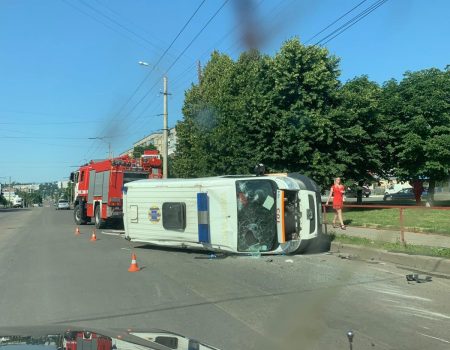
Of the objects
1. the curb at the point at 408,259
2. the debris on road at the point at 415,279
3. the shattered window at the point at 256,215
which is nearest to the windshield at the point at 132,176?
the shattered window at the point at 256,215

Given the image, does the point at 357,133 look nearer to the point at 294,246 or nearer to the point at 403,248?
the point at 294,246

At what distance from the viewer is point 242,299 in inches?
317

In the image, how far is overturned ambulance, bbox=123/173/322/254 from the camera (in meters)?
13.0

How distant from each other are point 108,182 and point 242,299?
17.0 m

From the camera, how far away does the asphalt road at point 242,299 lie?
585cm

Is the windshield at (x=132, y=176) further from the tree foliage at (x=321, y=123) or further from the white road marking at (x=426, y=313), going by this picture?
the white road marking at (x=426, y=313)

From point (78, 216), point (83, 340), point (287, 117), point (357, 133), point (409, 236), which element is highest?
point (287, 117)

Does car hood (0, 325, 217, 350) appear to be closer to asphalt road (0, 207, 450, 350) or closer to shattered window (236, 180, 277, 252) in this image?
asphalt road (0, 207, 450, 350)

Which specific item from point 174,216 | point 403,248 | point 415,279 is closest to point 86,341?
point 415,279

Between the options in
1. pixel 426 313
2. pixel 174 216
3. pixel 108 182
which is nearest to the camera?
pixel 426 313

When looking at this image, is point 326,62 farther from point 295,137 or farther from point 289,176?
point 289,176

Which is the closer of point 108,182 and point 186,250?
point 186,250

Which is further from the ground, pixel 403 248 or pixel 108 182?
pixel 108 182

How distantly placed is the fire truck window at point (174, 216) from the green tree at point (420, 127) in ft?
64.4
